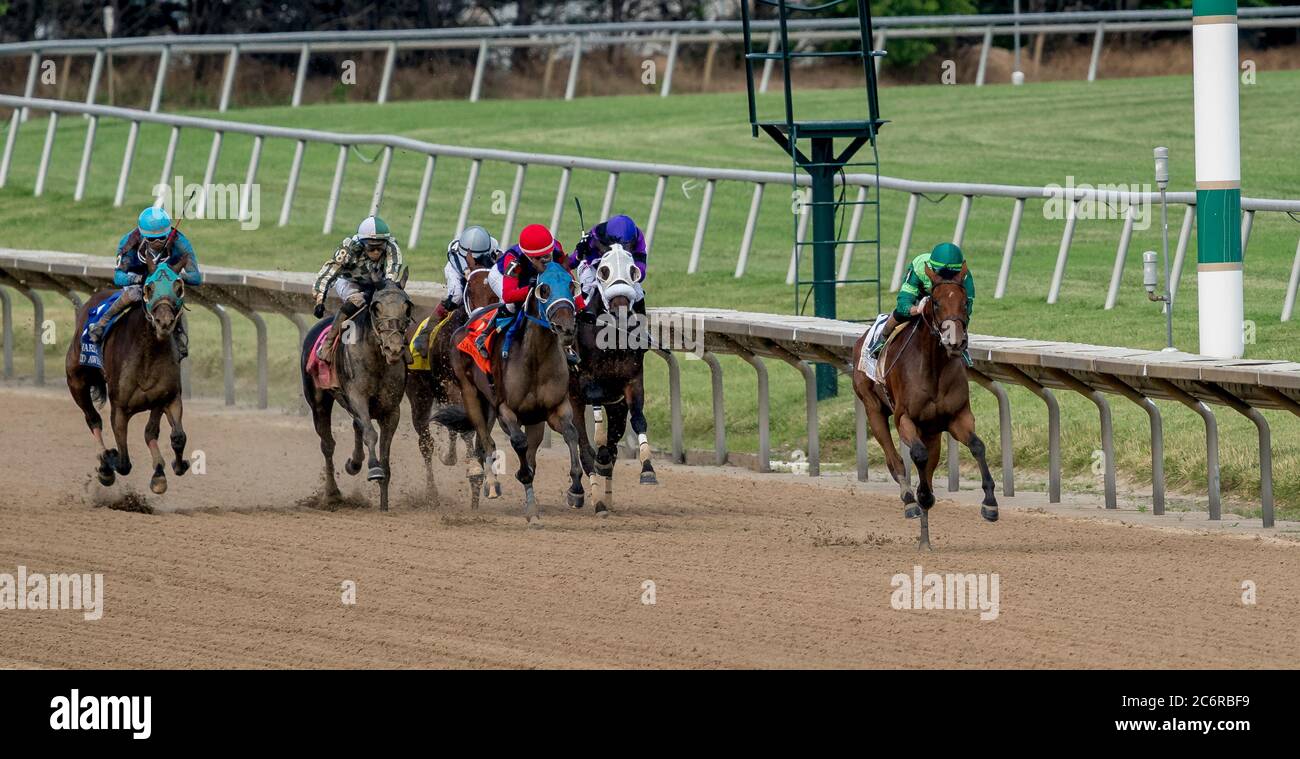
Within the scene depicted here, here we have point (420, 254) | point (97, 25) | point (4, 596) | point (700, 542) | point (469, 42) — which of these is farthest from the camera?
point (97, 25)

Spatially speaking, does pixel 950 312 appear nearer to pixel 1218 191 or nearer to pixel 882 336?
pixel 882 336

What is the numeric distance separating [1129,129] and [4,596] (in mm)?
17180

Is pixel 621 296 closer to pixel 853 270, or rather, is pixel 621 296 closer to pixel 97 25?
pixel 853 270

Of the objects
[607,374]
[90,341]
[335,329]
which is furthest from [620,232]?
[90,341]

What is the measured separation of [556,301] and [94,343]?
3129 mm

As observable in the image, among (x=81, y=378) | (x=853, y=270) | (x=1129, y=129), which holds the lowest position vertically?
(x=81, y=378)

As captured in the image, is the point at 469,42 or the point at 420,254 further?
the point at 469,42

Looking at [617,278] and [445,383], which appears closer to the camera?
[617,278]

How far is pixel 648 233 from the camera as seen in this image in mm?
18625

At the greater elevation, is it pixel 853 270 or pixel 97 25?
pixel 97 25

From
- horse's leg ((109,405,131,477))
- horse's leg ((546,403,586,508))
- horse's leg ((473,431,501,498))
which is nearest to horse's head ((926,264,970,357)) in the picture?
horse's leg ((546,403,586,508))

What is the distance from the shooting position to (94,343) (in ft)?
42.1
